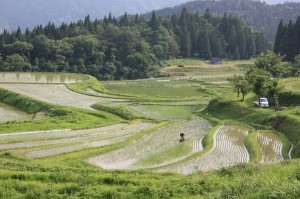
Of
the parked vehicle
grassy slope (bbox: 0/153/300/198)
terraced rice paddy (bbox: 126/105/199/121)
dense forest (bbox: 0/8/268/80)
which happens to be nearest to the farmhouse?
dense forest (bbox: 0/8/268/80)

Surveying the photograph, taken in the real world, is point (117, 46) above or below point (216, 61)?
above

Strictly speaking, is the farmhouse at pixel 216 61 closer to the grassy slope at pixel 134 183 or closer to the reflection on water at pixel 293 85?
the reflection on water at pixel 293 85

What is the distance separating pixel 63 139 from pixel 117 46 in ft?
231

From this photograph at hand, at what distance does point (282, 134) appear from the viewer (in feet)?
101

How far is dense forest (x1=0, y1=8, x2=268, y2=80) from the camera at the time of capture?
91.4 m

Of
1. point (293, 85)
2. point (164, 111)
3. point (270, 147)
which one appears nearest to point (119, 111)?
point (164, 111)

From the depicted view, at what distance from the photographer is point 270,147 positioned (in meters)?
27.2

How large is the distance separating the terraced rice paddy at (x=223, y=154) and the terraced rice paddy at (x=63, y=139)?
715 centimetres

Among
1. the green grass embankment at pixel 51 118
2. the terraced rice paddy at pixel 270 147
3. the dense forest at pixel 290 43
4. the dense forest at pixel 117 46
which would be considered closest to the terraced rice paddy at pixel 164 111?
the green grass embankment at pixel 51 118

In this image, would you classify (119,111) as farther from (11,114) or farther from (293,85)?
(293,85)

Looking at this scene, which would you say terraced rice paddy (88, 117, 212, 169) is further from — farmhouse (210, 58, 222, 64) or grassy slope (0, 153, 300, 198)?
farmhouse (210, 58, 222, 64)

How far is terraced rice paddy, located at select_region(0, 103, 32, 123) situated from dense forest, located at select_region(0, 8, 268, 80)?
128 feet

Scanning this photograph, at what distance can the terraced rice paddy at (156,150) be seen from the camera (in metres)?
24.1

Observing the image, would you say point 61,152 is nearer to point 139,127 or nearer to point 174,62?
point 139,127
